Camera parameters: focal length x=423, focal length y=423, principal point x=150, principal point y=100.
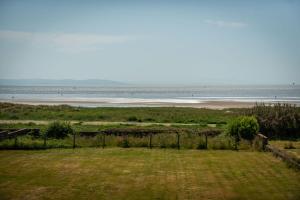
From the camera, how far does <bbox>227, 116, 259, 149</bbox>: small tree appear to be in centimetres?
2727

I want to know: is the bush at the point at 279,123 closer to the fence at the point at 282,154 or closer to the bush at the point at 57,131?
the fence at the point at 282,154

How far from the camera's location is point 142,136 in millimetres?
27938

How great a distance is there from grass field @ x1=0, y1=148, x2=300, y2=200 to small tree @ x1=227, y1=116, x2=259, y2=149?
4661 mm

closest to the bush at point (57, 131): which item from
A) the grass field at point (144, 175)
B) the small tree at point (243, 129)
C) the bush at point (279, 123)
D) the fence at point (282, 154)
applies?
the grass field at point (144, 175)

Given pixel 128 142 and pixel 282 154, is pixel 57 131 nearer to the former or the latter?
pixel 128 142

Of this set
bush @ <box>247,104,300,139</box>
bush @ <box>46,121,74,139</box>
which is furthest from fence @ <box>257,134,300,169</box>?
bush @ <box>46,121,74,139</box>

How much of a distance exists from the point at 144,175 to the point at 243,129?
39.9 ft

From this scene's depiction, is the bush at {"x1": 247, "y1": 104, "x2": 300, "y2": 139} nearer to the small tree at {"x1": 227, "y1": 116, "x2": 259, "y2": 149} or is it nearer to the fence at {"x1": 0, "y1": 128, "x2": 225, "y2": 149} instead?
the small tree at {"x1": 227, "y1": 116, "x2": 259, "y2": 149}

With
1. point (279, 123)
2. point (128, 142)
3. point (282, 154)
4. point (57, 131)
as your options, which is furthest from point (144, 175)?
point (279, 123)

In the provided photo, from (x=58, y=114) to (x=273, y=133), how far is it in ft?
97.9

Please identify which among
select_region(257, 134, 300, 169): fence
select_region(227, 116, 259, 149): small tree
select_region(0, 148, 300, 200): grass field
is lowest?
select_region(0, 148, 300, 200): grass field

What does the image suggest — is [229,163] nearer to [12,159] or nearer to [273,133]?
[12,159]

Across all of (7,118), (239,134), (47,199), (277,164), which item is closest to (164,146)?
(239,134)

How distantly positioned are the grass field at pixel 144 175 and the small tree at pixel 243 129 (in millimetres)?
4661
